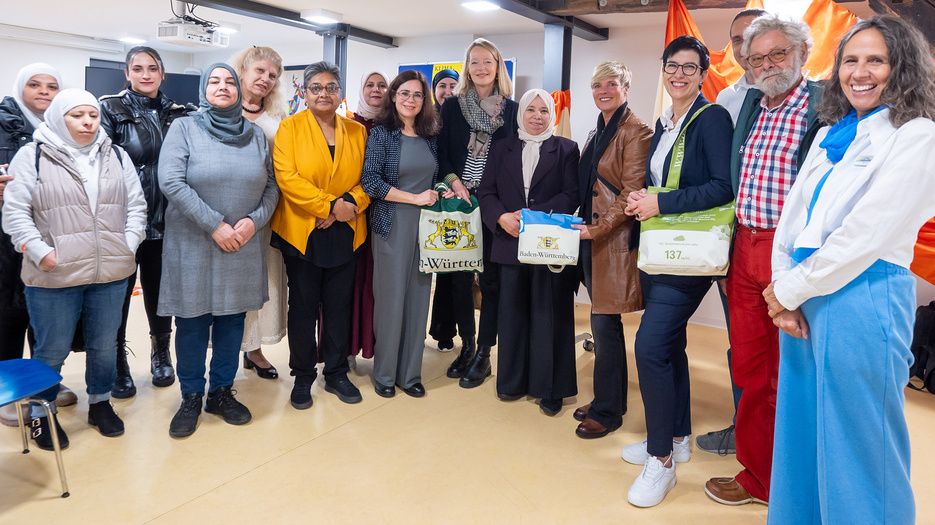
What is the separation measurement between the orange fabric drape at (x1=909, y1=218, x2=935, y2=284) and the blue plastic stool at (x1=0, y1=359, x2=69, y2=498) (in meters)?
3.88

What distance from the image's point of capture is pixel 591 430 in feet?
9.39

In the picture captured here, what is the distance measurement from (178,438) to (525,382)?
1.65 m

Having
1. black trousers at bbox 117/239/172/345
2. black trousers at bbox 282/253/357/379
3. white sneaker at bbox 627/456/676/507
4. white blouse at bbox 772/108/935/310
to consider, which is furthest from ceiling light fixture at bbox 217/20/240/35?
white blouse at bbox 772/108/935/310

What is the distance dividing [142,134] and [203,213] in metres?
0.70

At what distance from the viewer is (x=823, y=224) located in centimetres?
162

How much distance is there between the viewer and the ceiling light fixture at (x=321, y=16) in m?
6.37

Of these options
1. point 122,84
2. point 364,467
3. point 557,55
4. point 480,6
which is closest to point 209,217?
point 364,467

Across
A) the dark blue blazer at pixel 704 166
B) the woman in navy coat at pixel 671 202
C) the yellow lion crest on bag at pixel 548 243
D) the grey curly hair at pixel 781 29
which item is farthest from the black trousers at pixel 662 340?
the grey curly hair at pixel 781 29

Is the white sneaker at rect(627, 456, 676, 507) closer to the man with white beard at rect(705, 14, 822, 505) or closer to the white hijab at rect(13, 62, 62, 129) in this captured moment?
the man with white beard at rect(705, 14, 822, 505)

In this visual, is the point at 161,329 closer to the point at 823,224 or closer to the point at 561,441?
the point at 561,441

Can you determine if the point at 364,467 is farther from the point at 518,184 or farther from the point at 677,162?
the point at 677,162

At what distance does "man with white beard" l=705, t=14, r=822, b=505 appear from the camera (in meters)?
2.08

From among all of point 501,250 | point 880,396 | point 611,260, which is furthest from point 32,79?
point 880,396

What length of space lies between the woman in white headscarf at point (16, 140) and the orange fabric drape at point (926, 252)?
13.8ft
